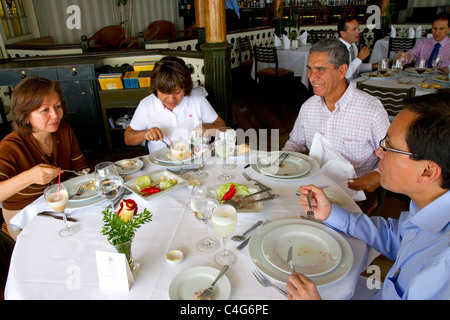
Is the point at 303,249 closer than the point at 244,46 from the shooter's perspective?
Yes

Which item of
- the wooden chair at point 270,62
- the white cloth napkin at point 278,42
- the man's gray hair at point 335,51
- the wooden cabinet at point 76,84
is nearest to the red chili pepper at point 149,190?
the man's gray hair at point 335,51

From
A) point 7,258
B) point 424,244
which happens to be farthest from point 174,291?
point 7,258

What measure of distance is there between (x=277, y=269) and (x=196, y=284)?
0.89ft

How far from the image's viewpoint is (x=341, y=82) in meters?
2.09

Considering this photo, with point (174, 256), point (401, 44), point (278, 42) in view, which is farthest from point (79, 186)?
point (401, 44)

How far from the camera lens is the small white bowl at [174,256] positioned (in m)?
1.11

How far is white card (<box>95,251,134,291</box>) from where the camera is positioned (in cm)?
98

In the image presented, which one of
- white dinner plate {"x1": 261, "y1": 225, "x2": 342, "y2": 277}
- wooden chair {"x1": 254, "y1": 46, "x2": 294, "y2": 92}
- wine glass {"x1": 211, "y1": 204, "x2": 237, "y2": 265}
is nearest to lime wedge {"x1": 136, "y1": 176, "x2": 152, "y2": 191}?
wine glass {"x1": 211, "y1": 204, "x2": 237, "y2": 265}

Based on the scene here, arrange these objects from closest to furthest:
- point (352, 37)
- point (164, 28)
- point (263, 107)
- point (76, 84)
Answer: point (76, 84) < point (352, 37) < point (263, 107) < point (164, 28)

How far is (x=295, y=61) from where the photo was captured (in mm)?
5789

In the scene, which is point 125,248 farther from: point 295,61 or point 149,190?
point 295,61

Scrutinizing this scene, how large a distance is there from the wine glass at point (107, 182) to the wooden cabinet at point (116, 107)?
2455mm

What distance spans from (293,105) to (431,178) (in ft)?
16.4
